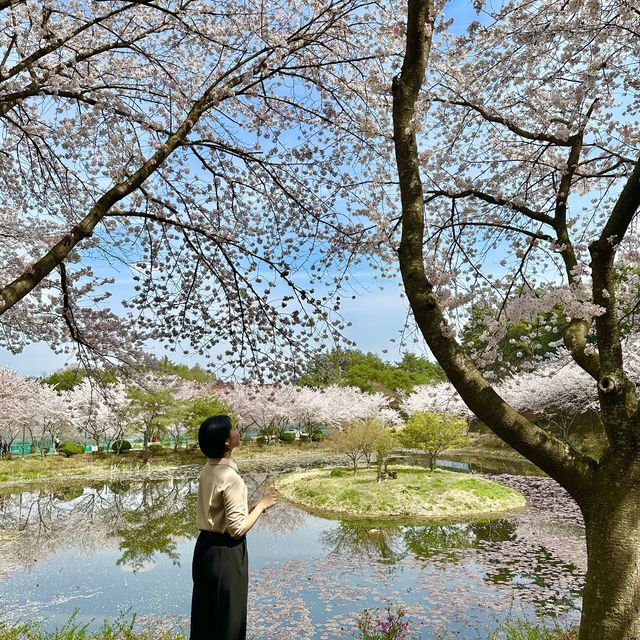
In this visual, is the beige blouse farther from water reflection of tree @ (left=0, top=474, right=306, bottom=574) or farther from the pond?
water reflection of tree @ (left=0, top=474, right=306, bottom=574)

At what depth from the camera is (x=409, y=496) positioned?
14.0 metres

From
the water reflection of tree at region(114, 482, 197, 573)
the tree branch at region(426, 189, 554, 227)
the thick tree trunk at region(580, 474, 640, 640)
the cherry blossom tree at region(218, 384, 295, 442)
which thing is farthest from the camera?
the cherry blossom tree at region(218, 384, 295, 442)

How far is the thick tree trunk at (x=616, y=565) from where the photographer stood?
2.96m

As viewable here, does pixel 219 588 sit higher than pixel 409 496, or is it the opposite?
pixel 219 588

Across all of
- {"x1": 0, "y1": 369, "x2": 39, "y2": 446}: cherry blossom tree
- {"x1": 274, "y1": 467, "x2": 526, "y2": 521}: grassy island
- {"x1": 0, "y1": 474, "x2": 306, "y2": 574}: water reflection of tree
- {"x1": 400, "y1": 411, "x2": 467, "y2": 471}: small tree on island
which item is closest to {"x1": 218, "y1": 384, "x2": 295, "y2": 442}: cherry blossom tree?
{"x1": 0, "y1": 369, "x2": 39, "y2": 446}: cherry blossom tree

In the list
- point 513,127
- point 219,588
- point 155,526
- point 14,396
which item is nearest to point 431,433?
point 155,526

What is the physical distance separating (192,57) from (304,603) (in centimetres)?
716

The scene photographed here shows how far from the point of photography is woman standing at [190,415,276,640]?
8.63ft

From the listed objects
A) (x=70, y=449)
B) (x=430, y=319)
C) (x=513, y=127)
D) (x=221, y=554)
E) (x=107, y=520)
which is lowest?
(x=107, y=520)

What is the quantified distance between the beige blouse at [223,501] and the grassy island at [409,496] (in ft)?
36.8

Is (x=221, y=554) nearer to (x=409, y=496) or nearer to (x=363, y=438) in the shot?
(x=409, y=496)

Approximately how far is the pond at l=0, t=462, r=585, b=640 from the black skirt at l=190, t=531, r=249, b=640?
3.93m

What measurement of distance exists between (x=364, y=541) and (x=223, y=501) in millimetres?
8982

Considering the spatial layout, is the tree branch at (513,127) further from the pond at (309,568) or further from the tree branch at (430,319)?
the pond at (309,568)
